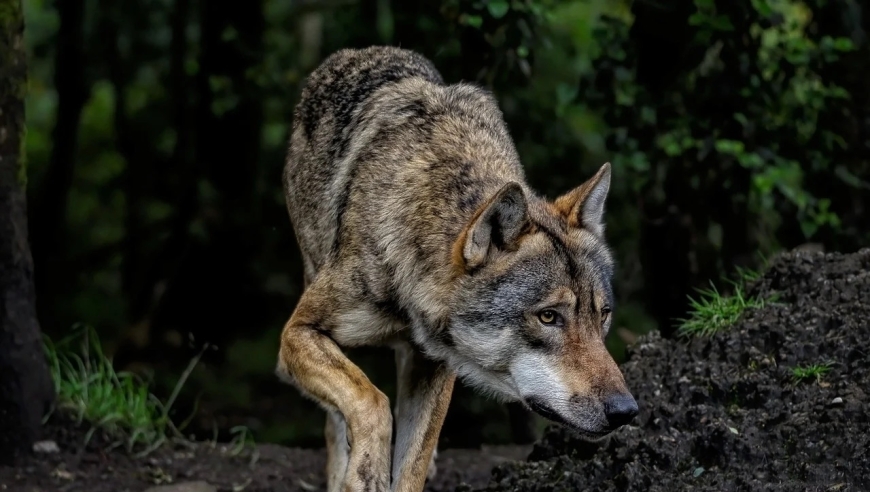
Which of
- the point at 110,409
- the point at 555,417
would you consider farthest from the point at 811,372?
the point at 110,409

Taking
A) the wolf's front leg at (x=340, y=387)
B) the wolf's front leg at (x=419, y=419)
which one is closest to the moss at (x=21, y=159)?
the wolf's front leg at (x=340, y=387)

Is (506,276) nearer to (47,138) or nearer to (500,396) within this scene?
(500,396)

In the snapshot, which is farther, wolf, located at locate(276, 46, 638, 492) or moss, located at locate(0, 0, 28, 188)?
moss, located at locate(0, 0, 28, 188)

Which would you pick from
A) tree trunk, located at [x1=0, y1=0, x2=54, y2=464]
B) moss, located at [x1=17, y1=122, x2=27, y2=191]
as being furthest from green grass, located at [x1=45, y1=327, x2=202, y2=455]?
moss, located at [x1=17, y1=122, x2=27, y2=191]

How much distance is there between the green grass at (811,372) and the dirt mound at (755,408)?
0.02 m

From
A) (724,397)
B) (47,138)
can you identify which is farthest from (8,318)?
(47,138)

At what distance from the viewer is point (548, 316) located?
4.50 m

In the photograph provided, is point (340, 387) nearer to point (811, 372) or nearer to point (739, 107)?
point (811, 372)

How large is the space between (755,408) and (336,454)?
2260mm

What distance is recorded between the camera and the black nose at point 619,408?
13.9 ft

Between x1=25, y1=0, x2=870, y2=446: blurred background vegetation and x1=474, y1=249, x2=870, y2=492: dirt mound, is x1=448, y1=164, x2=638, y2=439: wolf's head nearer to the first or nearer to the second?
x1=474, y1=249, x2=870, y2=492: dirt mound

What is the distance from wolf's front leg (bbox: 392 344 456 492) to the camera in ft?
17.3

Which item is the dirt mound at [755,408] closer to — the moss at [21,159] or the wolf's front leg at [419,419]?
the wolf's front leg at [419,419]

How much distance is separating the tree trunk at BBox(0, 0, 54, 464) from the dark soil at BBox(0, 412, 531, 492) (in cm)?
22
